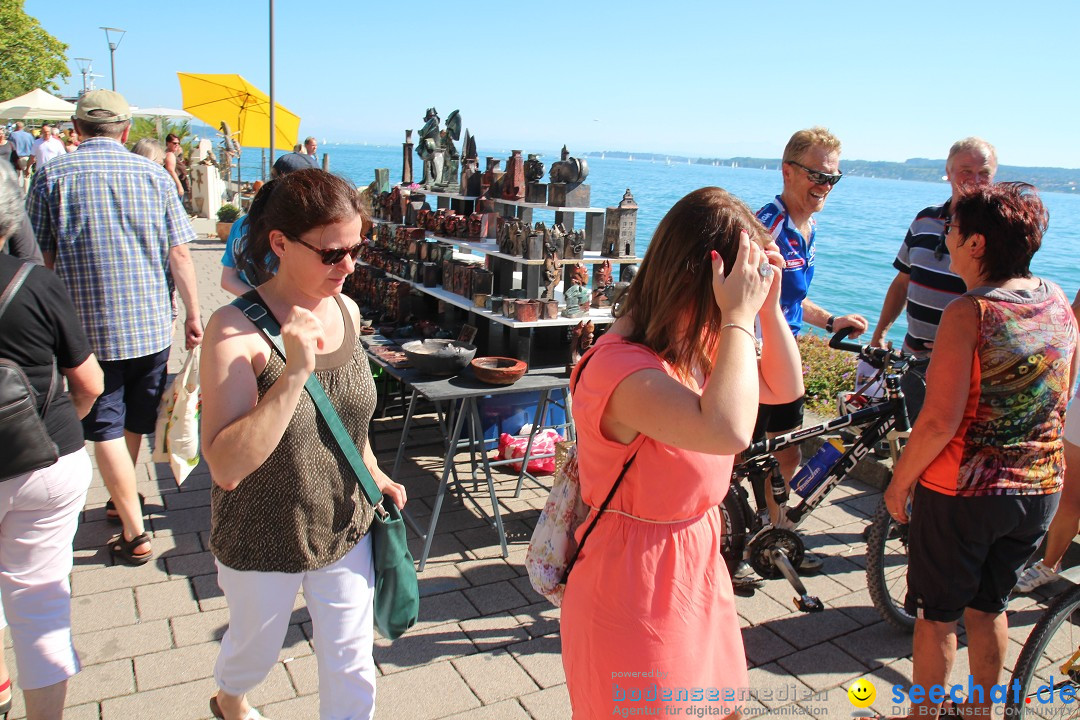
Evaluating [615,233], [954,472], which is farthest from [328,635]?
[615,233]

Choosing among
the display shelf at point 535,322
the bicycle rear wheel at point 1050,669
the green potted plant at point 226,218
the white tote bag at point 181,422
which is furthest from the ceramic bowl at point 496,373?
the green potted plant at point 226,218

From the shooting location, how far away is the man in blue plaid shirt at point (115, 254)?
3.49 metres

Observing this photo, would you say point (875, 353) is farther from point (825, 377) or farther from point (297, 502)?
point (825, 377)

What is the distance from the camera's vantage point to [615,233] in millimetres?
5121

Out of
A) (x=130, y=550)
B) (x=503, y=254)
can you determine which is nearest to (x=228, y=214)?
(x=503, y=254)

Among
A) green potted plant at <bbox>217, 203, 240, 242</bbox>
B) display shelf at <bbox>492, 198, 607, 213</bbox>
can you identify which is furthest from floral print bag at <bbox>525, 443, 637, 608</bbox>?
green potted plant at <bbox>217, 203, 240, 242</bbox>

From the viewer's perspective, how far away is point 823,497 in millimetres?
3504

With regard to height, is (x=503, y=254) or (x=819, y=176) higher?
Result: (x=819, y=176)

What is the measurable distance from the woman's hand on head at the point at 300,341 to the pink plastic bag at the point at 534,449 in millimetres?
3288

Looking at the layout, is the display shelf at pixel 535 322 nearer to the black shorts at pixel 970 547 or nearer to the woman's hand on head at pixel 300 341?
the black shorts at pixel 970 547

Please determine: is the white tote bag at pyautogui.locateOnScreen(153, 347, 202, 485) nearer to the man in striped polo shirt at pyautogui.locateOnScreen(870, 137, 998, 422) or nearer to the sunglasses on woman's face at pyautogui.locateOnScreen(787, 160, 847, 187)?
the sunglasses on woman's face at pyautogui.locateOnScreen(787, 160, 847, 187)

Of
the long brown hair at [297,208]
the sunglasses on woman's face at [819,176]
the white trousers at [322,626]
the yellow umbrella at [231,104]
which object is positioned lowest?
the white trousers at [322,626]

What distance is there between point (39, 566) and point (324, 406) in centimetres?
105

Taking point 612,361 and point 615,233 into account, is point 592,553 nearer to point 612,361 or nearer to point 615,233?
point 612,361
